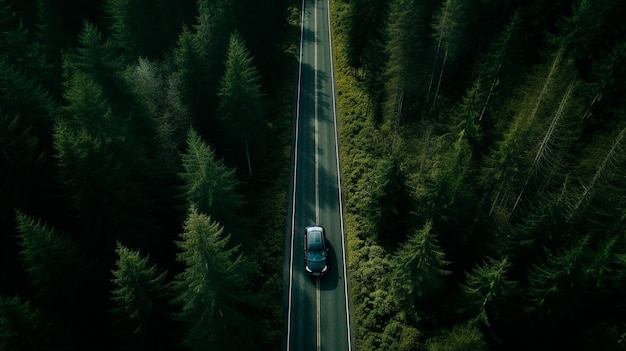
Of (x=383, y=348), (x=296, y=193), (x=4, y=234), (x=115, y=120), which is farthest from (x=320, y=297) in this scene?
(x=4, y=234)

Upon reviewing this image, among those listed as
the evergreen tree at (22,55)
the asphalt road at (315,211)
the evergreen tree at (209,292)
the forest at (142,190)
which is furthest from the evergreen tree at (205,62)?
the evergreen tree at (209,292)

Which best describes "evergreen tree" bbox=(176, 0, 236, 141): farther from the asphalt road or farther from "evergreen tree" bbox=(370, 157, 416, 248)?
"evergreen tree" bbox=(370, 157, 416, 248)

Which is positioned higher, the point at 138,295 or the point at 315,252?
the point at 138,295

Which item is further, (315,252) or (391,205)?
(315,252)

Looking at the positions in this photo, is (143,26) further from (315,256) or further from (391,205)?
(391,205)

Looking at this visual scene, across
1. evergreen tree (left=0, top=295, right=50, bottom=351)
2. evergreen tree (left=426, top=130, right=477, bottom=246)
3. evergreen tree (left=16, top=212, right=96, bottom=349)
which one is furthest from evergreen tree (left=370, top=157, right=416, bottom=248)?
evergreen tree (left=0, top=295, right=50, bottom=351)

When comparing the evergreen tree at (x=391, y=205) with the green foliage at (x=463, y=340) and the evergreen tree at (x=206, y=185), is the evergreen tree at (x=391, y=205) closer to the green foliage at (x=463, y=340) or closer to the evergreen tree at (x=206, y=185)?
the green foliage at (x=463, y=340)

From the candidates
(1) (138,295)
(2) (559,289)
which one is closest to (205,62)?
(1) (138,295)
